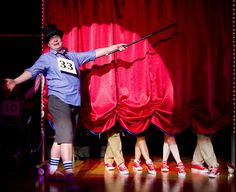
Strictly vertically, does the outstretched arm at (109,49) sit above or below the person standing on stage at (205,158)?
above

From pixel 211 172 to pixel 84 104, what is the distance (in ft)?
4.89

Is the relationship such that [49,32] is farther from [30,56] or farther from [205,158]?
[205,158]

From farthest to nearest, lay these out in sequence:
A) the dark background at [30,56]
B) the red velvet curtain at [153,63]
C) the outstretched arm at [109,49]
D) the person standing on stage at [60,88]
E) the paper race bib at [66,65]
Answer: the dark background at [30,56], the red velvet curtain at [153,63], the outstretched arm at [109,49], the paper race bib at [66,65], the person standing on stage at [60,88]

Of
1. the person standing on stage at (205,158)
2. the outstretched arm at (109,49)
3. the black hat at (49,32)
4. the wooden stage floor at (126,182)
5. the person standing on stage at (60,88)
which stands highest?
the black hat at (49,32)

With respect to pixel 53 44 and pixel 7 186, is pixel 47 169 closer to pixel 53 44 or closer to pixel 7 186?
pixel 7 186

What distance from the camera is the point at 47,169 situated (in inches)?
152

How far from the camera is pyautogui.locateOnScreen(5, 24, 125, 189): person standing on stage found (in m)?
3.43

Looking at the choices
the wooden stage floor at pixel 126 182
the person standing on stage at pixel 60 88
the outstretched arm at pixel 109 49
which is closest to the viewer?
the wooden stage floor at pixel 126 182

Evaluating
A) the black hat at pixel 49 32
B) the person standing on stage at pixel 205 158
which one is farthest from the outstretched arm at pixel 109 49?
the person standing on stage at pixel 205 158

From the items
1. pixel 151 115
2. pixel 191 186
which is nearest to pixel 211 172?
pixel 191 186

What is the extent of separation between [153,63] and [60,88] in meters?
1.08

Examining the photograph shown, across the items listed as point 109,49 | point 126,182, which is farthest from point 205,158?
point 109,49

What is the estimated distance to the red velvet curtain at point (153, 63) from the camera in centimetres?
395

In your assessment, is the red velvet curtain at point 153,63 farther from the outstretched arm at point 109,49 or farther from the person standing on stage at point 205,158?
the outstretched arm at point 109,49
